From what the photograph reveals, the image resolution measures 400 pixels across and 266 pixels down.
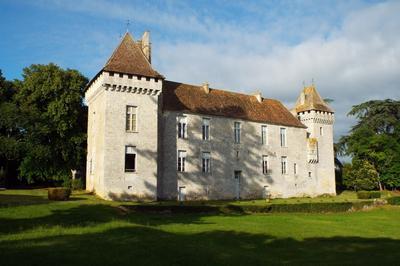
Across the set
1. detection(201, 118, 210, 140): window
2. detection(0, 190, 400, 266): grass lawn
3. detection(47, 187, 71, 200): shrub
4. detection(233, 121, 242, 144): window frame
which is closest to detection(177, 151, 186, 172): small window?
detection(201, 118, 210, 140): window

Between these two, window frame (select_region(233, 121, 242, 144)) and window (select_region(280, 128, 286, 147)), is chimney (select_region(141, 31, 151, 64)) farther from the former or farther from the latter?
window (select_region(280, 128, 286, 147))

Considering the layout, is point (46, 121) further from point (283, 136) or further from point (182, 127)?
point (283, 136)

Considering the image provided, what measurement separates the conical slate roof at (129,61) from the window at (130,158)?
17.2ft

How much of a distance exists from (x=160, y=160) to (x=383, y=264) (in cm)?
2190

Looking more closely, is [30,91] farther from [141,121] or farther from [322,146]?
[322,146]

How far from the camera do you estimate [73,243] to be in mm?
11992

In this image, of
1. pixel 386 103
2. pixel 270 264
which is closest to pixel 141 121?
pixel 270 264

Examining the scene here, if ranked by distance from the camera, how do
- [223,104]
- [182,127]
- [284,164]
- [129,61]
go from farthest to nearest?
[284,164], [223,104], [182,127], [129,61]

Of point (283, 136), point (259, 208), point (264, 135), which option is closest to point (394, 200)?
point (283, 136)

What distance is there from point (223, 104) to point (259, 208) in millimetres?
11972

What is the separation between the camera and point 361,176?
4656cm

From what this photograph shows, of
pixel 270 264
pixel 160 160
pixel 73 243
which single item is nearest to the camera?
pixel 270 264

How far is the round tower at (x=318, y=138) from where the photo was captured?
4119 cm

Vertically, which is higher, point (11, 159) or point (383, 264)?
point (11, 159)
